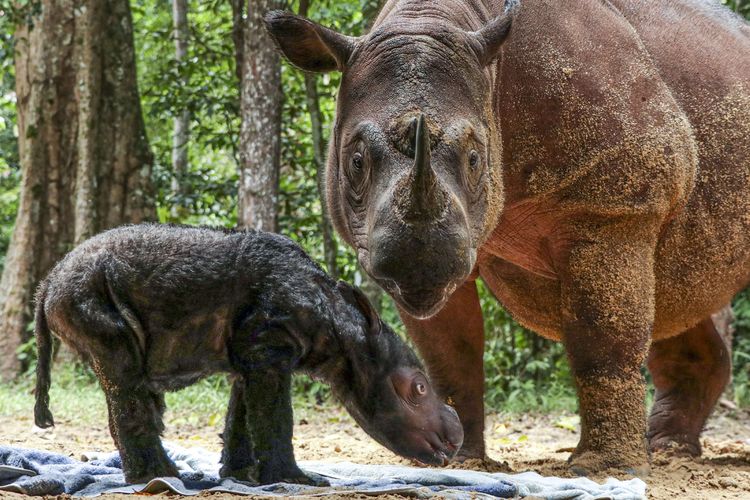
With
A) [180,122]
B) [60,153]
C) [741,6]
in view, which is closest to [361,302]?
[741,6]

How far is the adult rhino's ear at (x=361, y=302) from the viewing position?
442 centimetres

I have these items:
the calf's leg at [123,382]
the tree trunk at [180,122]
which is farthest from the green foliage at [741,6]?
the calf's leg at [123,382]

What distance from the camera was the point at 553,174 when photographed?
4.59m

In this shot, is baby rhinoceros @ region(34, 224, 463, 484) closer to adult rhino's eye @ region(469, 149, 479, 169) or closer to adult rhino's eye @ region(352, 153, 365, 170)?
adult rhino's eye @ region(352, 153, 365, 170)

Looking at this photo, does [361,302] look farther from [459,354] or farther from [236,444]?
[459,354]

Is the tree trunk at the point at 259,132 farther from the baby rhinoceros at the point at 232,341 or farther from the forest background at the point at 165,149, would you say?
the baby rhinoceros at the point at 232,341

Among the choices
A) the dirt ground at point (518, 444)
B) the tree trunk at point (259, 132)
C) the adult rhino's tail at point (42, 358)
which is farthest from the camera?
the tree trunk at point (259, 132)

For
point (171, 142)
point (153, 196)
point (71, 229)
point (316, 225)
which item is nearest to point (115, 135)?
point (153, 196)

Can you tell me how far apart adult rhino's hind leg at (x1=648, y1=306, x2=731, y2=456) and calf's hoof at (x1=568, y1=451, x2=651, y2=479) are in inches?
67.3

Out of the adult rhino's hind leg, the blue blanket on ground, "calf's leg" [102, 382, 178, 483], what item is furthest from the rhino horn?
the adult rhino's hind leg

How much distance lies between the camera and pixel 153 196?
35.0 ft

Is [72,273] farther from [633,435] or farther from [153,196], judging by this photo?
[153,196]

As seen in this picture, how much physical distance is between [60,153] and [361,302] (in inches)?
307

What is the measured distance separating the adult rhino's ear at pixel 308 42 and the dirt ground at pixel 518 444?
1.87 meters
